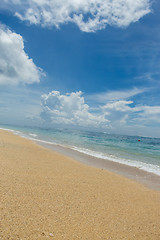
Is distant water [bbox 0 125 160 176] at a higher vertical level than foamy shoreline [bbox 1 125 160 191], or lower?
higher

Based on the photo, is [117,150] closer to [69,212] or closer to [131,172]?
[131,172]

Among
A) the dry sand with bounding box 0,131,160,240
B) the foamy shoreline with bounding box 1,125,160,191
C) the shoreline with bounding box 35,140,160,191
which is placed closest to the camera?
the dry sand with bounding box 0,131,160,240

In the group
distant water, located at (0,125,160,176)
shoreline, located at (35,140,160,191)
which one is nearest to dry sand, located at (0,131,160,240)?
shoreline, located at (35,140,160,191)

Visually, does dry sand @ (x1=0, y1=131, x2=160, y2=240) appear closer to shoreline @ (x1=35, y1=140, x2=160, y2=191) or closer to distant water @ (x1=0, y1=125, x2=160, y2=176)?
shoreline @ (x1=35, y1=140, x2=160, y2=191)

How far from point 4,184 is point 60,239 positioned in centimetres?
311

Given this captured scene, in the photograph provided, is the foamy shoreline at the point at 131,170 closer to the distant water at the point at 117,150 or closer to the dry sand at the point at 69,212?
the distant water at the point at 117,150

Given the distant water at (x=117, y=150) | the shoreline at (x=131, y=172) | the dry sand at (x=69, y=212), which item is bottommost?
the shoreline at (x=131, y=172)

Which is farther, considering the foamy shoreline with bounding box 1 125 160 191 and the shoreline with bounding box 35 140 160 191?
the foamy shoreline with bounding box 1 125 160 191

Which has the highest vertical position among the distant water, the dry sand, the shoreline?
the dry sand

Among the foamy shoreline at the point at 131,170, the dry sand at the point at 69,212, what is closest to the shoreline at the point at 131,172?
the foamy shoreline at the point at 131,170

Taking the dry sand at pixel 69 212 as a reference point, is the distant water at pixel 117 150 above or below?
below

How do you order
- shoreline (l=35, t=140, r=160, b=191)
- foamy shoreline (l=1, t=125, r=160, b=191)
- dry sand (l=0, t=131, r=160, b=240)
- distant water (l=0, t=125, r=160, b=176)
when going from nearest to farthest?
dry sand (l=0, t=131, r=160, b=240)
shoreline (l=35, t=140, r=160, b=191)
foamy shoreline (l=1, t=125, r=160, b=191)
distant water (l=0, t=125, r=160, b=176)

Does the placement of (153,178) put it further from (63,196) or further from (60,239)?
(60,239)

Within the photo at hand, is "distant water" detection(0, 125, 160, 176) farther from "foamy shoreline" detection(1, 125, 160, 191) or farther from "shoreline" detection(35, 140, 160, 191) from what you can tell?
"shoreline" detection(35, 140, 160, 191)
